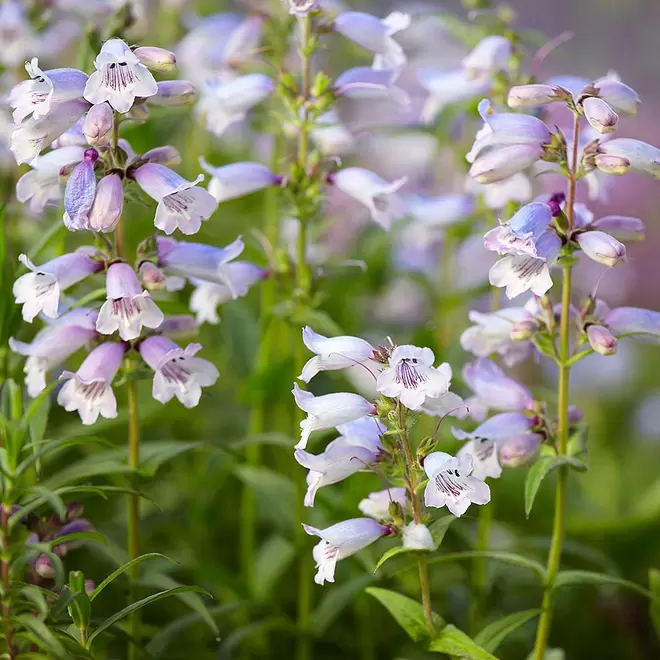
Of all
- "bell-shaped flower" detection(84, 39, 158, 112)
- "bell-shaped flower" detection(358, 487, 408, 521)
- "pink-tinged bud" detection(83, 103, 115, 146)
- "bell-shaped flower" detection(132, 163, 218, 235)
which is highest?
"bell-shaped flower" detection(84, 39, 158, 112)

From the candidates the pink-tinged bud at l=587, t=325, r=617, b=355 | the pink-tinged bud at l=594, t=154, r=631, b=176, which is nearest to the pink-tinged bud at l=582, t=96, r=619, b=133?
the pink-tinged bud at l=594, t=154, r=631, b=176

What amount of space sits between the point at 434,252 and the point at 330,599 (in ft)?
4.44

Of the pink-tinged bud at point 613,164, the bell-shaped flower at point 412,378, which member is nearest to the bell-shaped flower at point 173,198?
the bell-shaped flower at point 412,378

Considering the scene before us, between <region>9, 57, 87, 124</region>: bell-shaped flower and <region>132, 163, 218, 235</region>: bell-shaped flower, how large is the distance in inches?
6.0

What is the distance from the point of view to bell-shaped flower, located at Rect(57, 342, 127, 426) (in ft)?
4.75

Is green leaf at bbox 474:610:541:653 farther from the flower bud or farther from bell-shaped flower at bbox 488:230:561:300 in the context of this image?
bell-shaped flower at bbox 488:230:561:300

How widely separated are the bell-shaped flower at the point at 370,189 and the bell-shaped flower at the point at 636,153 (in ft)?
1.61

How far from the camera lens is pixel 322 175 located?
1.85 metres

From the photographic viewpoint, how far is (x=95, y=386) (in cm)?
149

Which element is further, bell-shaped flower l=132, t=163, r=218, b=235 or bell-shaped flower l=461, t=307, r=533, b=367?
bell-shaped flower l=461, t=307, r=533, b=367

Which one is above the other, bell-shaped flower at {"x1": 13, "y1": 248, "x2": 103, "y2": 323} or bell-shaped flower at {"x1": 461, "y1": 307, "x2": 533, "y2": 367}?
bell-shaped flower at {"x1": 13, "y1": 248, "x2": 103, "y2": 323}

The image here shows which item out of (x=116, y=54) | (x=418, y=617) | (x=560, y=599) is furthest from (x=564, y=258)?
(x=560, y=599)

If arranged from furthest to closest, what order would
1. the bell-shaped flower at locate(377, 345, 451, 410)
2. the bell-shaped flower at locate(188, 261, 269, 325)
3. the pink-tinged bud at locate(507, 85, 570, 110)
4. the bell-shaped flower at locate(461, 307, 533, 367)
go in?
the bell-shaped flower at locate(188, 261, 269, 325), the bell-shaped flower at locate(461, 307, 533, 367), the pink-tinged bud at locate(507, 85, 570, 110), the bell-shaped flower at locate(377, 345, 451, 410)

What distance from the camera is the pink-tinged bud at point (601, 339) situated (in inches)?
54.5
